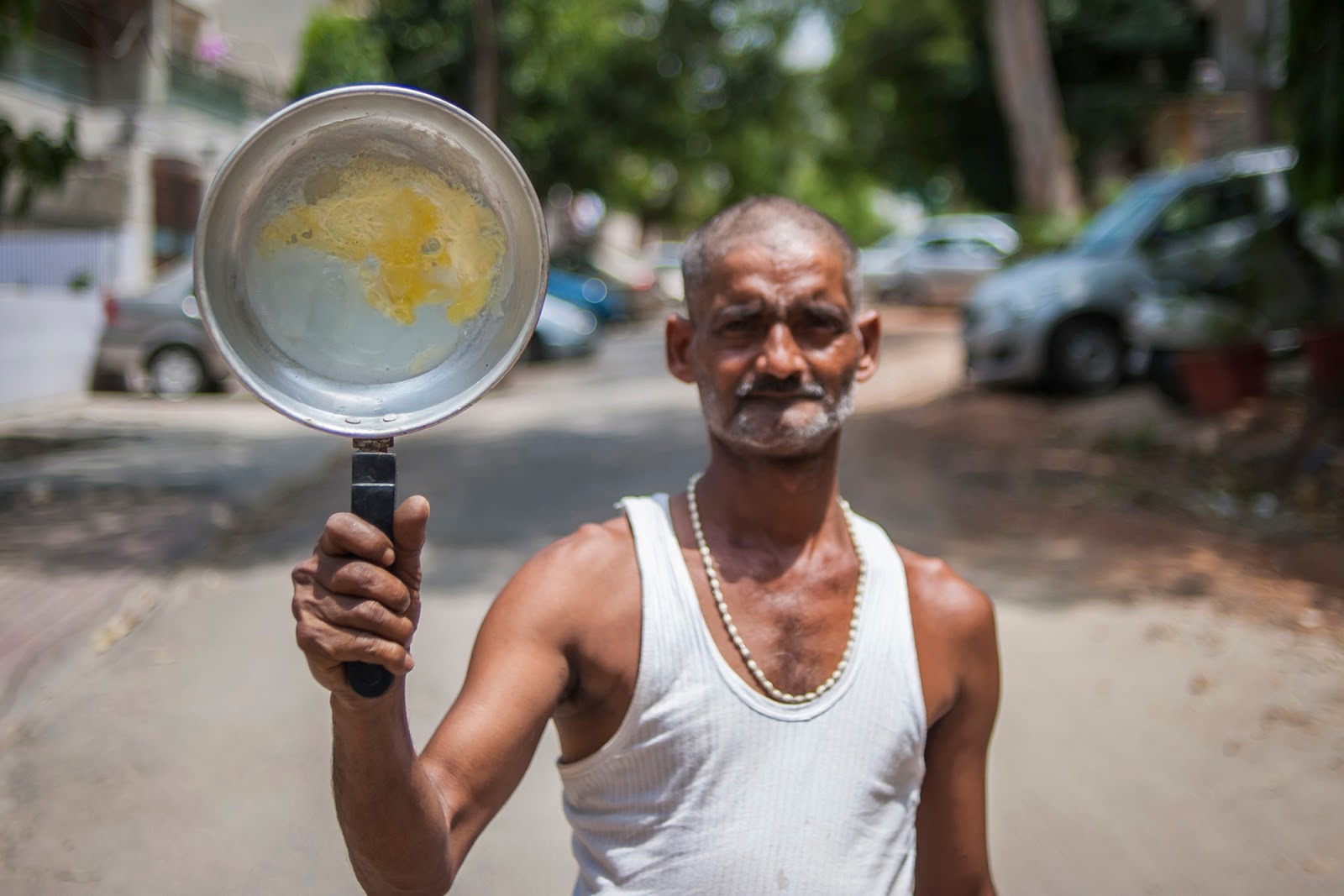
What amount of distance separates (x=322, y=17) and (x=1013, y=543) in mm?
18154

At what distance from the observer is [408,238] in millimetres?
1536

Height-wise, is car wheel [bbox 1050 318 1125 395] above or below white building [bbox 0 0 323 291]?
below

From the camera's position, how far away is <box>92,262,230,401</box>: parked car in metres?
14.2

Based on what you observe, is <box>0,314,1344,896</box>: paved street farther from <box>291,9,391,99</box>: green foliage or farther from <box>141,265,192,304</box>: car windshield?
<box>291,9,391,99</box>: green foliage

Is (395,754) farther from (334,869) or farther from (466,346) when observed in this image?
(334,869)

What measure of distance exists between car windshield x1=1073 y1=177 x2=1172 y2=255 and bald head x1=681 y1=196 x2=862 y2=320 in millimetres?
10764

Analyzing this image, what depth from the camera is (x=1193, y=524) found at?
766cm

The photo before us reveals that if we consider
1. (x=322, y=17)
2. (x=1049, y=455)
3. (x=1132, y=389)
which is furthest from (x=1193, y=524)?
(x=322, y=17)

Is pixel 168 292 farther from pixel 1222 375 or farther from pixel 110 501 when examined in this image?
pixel 1222 375

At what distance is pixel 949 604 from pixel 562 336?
→ 55.7ft

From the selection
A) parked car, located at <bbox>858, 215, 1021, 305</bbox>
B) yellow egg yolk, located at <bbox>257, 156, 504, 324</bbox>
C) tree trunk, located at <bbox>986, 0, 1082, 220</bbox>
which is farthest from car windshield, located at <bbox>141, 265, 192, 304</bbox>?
parked car, located at <bbox>858, 215, 1021, 305</bbox>

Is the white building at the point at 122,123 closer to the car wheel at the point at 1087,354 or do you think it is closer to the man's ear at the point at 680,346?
the car wheel at the point at 1087,354

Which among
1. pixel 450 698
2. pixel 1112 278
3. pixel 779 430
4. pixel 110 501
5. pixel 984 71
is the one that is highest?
pixel 984 71

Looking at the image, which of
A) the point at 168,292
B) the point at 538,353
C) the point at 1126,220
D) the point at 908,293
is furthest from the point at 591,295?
the point at 1126,220
